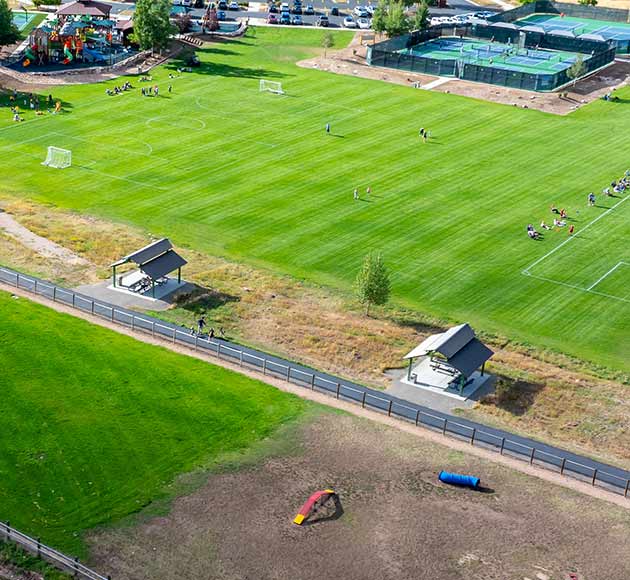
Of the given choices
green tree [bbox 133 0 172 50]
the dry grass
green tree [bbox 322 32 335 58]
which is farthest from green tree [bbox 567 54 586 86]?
the dry grass

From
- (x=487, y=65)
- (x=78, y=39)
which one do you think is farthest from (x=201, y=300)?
(x=487, y=65)

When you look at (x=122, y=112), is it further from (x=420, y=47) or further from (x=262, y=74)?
(x=420, y=47)

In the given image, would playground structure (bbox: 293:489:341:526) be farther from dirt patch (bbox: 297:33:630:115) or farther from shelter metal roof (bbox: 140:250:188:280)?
dirt patch (bbox: 297:33:630:115)

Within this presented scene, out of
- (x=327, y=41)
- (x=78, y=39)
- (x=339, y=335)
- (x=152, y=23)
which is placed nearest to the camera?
(x=339, y=335)

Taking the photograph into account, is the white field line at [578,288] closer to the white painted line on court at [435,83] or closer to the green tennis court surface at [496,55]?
the white painted line on court at [435,83]

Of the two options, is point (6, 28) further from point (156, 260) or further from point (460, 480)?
point (460, 480)

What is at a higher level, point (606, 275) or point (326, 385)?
point (606, 275)
